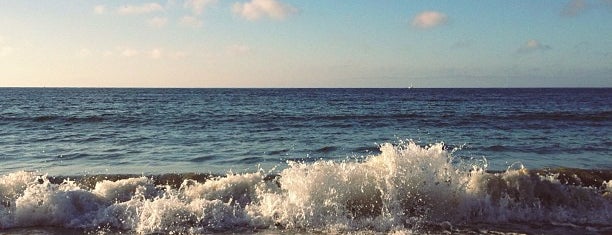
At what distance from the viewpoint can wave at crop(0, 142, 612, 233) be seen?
791cm

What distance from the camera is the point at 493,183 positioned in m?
9.15

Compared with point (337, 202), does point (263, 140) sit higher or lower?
lower

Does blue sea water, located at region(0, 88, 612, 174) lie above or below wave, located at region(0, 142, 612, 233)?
below

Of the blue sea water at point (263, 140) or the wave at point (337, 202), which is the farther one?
the blue sea water at point (263, 140)

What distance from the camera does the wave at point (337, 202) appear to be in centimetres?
791

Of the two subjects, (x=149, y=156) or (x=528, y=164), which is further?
(x=149, y=156)

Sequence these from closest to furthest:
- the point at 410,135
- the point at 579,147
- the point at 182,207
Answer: the point at 182,207
the point at 579,147
the point at 410,135

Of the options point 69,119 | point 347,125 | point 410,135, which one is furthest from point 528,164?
point 69,119

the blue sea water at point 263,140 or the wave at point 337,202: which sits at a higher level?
the wave at point 337,202

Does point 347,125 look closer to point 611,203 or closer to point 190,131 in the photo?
point 190,131

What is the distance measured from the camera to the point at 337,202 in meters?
8.35

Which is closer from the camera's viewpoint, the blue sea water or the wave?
the wave

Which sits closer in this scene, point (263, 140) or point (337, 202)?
point (337, 202)

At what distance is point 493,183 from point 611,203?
205 cm
